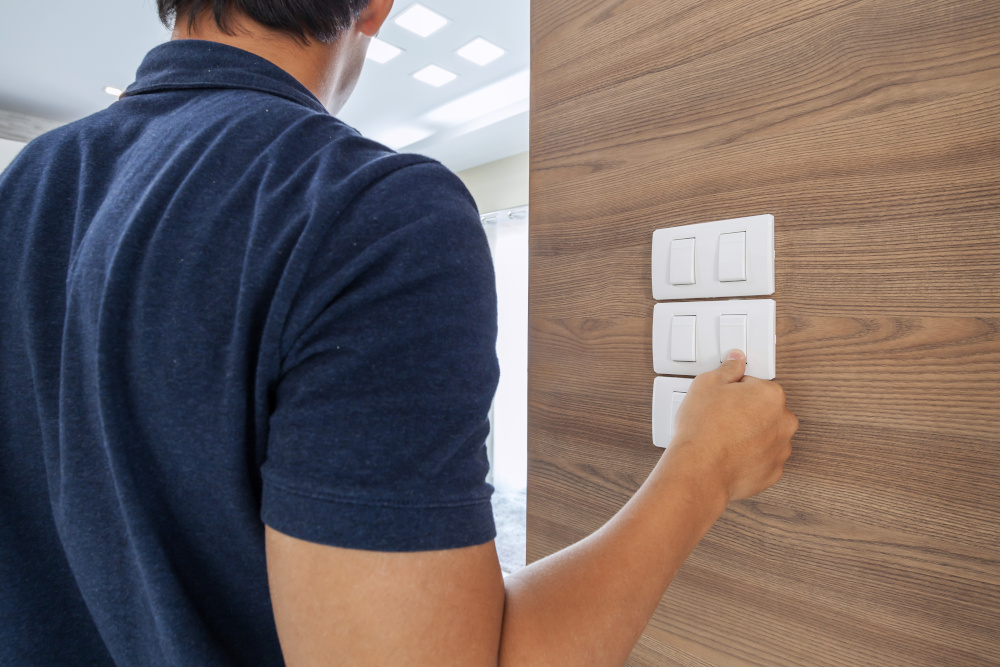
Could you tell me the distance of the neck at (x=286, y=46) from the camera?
0.46 meters

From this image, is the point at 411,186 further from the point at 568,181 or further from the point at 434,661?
the point at 568,181

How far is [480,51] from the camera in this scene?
11.3 ft

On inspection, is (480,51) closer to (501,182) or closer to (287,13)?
(501,182)

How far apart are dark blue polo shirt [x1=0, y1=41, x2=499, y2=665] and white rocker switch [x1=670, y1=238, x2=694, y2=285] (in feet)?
1.10

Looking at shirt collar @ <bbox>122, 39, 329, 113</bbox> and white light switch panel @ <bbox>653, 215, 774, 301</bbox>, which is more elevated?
shirt collar @ <bbox>122, 39, 329, 113</bbox>

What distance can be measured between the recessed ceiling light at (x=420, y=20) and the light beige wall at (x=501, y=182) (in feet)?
5.73

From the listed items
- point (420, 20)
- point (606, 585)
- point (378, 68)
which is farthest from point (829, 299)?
point (378, 68)

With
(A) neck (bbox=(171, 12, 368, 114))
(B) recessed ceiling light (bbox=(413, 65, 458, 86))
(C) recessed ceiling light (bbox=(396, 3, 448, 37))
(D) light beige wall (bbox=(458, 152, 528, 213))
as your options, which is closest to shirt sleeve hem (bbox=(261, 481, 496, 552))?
(A) neck (bbox=(171, 12, 368, 114))

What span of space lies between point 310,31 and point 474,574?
1.41ft

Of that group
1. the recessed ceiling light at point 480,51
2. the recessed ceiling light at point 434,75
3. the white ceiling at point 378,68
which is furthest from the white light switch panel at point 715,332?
the recessed ceiling light at point 434,75

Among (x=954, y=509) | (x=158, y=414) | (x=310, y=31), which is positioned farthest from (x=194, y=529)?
(x=954, y=509)

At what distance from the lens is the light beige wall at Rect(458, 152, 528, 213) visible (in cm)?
496

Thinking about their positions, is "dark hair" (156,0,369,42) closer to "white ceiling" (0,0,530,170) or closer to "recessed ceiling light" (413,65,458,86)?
"white ceiling" (0,0,530,170)

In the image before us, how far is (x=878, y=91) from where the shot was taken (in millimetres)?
526
